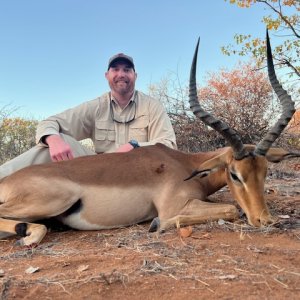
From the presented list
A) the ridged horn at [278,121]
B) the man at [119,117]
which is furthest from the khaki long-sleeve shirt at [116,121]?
the ridged horn at [278,121]

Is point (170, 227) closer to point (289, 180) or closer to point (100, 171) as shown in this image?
point (100, 171)

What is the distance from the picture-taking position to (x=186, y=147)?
36.9 ft

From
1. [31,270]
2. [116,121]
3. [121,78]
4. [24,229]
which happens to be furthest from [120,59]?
[31,270]

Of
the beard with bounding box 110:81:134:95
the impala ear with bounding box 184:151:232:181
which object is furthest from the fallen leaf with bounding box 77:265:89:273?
the beard with bounding box 110:81:134:95

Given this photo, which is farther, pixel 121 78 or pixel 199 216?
pixel 121 78

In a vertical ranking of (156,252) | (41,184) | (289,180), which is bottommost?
(289,180)

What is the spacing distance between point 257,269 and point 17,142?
15.2m

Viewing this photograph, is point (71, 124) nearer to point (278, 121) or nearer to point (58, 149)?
point (58, 149)

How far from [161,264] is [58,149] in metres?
2.89

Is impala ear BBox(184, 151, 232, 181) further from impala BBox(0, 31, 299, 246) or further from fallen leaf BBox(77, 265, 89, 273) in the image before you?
fallen leaf BBox(77, 265, 89, 273)

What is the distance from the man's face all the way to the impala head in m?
2.04

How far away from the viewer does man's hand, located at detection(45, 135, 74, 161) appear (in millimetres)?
5348

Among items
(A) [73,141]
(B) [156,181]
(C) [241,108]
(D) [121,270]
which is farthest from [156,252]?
(C) [241,108]

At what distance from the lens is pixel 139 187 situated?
4594 mm
